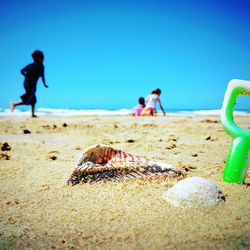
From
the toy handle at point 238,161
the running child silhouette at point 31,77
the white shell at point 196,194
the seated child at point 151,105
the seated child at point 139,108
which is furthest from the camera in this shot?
the seated child at point 139,108

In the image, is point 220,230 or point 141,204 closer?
point 220,230

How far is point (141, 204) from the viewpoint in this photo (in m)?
1.59

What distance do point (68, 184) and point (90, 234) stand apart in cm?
69

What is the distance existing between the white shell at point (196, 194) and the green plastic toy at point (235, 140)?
0.35m

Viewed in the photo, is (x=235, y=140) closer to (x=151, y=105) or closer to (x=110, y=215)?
(x=110, y=215)

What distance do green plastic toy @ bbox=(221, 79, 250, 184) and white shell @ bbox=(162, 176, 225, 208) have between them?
1.15 ft

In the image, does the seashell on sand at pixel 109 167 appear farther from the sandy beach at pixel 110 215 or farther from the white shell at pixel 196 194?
the white shell at pixel 196 194

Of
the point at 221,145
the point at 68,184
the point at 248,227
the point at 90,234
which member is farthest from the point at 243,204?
the point at 221,145

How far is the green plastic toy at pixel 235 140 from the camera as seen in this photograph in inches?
71.0

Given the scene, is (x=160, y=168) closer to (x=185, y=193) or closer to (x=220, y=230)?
(x=185, y=193)

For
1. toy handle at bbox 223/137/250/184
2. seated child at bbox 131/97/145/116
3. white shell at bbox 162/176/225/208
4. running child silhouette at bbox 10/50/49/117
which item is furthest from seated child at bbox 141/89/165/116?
white shell at bbox 162/176/225/208

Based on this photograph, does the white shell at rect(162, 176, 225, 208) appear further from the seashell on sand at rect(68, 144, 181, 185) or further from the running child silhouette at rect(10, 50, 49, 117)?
the running child silhouette at rect(10, 50, 49, 117)

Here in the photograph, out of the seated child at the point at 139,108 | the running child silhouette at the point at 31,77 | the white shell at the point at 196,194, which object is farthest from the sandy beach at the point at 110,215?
the seated child at the point at 139,108

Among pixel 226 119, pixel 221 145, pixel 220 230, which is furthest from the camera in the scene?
pixel 221 145
